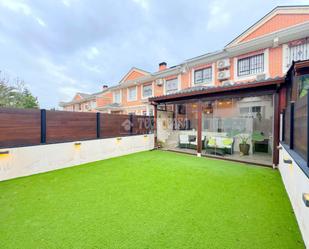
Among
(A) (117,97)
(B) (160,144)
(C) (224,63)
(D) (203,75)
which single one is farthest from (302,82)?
(A) (117,97)

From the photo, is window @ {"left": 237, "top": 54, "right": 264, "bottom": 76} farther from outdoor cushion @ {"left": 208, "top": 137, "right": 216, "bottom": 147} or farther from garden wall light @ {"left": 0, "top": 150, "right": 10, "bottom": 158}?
garden wall light @ {"left": 0, "top": 150, "right": 10, "bottom": 158}

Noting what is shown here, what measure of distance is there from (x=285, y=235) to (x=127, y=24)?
14.0m

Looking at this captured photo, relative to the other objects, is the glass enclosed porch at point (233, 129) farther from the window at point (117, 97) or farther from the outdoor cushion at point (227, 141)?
the window at point (117, 97)

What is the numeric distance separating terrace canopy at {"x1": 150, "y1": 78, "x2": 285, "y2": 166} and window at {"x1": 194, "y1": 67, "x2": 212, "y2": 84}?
2650 mm

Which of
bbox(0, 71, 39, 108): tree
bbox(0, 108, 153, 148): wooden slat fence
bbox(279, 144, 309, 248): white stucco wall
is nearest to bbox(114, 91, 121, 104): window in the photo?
bbox(0, 108, 153, 148): wooden slat fence

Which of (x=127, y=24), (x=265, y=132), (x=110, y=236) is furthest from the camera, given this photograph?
(x=127, y=24)

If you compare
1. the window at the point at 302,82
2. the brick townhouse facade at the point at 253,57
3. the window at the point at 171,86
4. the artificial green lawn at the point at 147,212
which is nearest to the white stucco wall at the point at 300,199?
the artificial green lawn at the point at 147,212

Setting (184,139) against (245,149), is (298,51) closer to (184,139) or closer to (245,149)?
(245,149)

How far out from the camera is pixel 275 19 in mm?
8328

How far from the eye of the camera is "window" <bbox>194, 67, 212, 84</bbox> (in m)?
10.7

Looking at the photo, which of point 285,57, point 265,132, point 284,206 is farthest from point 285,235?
point 285,57

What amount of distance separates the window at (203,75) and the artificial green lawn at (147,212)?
7864 mm

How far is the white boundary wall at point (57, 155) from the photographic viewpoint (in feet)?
14.5

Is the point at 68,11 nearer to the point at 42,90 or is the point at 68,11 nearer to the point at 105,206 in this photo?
the point at 105,206
